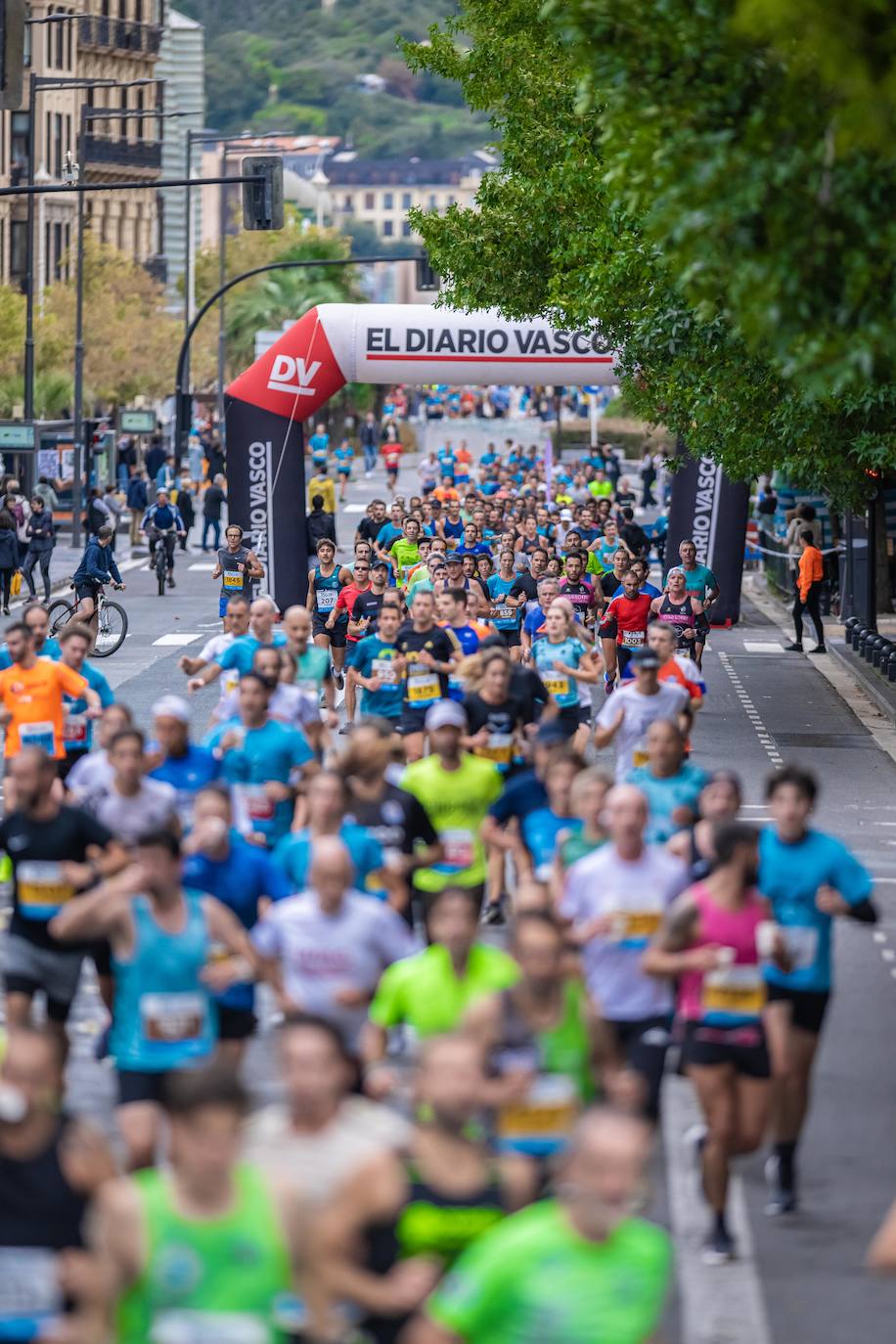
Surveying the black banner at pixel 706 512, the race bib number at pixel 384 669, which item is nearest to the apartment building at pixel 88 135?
the black banner at pixel 706 512

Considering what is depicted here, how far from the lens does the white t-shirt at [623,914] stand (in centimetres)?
978

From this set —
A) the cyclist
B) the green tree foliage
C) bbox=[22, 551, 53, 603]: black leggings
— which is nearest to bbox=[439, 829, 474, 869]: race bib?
the green tree foliage

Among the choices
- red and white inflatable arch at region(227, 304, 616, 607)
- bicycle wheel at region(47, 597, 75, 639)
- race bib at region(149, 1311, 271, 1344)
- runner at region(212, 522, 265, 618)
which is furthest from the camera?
red and white inflatable arch at region(227, 304, 616, 607)

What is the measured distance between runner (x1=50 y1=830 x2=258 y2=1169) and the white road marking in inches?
71.6

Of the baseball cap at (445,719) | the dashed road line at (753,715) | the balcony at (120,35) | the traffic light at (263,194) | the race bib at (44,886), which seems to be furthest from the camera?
the balcony at (120,35)

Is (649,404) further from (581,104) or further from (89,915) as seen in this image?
(89,915)

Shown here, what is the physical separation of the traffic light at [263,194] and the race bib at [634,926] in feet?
78.0

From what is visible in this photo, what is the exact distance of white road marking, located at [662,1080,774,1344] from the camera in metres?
8.73

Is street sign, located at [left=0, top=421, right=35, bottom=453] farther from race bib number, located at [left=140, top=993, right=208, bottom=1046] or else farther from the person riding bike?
race bib number, located at [left=140, top=993, right=208, bottom=1046]

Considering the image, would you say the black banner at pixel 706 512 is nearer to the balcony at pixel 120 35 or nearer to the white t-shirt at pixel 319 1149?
the white t-shirt at pixel 319 1149

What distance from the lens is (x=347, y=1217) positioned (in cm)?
638

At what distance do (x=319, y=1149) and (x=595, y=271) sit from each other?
2050 cm

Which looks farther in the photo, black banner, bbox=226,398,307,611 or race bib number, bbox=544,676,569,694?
black banner, bbox=226,398,307,611

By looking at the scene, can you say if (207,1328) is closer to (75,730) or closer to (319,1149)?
(319,1149)
